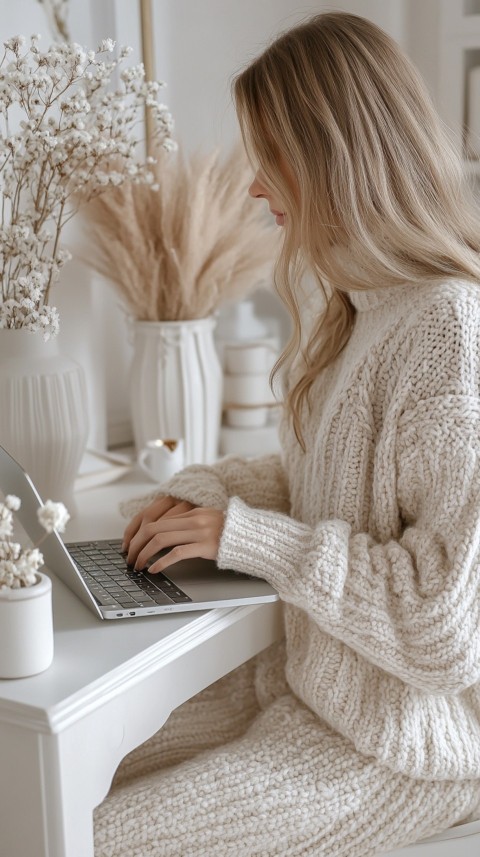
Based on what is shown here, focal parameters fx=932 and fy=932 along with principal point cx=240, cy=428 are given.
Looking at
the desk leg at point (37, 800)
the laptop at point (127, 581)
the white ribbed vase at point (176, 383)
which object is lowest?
the desk leg at point (37, 800)

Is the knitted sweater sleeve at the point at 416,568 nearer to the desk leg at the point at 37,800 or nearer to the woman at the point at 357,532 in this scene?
the woman at the point at 357,532

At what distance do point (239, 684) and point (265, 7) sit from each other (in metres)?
1.36

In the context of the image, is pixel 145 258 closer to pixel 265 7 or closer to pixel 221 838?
pixel 265 7

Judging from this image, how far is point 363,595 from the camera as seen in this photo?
93cm

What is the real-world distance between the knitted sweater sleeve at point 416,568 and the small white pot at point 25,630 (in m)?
0.23

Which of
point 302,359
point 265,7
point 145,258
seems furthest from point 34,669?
point 265,7

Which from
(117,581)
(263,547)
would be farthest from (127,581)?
(263,547)

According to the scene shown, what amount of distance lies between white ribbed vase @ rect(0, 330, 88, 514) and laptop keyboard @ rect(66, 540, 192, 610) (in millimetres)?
184

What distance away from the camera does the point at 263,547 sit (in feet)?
3.21

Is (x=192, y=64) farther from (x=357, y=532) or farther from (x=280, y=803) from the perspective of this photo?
(x=280, y=803)

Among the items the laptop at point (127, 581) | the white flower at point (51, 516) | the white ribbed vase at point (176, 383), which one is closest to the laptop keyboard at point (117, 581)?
the laptop at point (127, 581)

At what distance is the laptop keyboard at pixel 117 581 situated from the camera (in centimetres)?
94

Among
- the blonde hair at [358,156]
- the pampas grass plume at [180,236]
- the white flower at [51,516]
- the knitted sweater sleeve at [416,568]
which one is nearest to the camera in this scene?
the white flower at [51,516]

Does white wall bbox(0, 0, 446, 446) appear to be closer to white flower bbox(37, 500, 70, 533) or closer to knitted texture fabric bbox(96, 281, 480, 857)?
knitted texture fabric bbox(96, 281, 480, 857)
